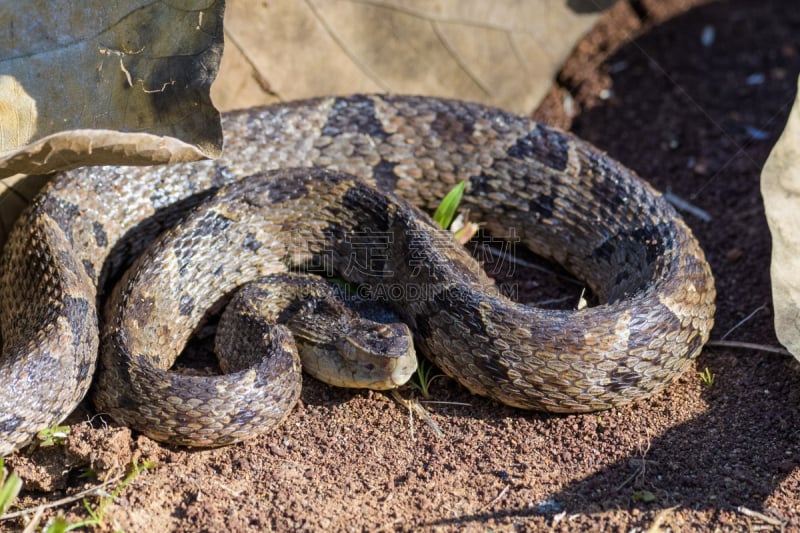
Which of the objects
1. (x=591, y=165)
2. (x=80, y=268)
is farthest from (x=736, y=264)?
(x=80, y=268)

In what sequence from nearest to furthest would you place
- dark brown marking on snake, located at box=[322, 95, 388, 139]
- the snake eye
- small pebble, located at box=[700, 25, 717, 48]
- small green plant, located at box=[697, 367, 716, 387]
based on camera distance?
1. the snake eye
2. small green plant, located at box=[697, 367, 716, 387]
3. dark brown marking on snake, located at box=[322, 95, 388, 139]
4. small pebble, located at box=[700, 25, 717, 48]

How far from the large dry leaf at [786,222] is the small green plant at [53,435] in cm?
420

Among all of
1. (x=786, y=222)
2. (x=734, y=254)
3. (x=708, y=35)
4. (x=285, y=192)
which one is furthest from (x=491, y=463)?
(x=708, y=35)

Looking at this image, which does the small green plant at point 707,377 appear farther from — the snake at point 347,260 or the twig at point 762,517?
the twig at point 762,517

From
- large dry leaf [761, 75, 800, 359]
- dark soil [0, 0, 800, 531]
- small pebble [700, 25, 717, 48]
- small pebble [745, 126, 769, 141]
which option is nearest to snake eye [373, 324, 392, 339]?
dark soil [0, 0, 800, 531]

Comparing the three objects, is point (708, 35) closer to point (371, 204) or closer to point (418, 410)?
point (371, 204)

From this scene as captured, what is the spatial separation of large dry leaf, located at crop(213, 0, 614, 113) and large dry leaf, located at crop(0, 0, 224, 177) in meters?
1.39

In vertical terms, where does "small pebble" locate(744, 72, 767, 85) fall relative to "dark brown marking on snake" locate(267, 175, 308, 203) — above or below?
above

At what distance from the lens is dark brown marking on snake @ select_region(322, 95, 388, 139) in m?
6.72

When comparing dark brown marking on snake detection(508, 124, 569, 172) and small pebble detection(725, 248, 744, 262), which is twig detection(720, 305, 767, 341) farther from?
dark brown marking on snake detection(508, 124, 569, 172)

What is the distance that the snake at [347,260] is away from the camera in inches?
204

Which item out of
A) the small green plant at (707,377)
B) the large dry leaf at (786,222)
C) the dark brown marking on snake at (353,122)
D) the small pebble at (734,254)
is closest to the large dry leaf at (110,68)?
the dark brown marking on snake at (353,122)

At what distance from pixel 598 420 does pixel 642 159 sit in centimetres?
310

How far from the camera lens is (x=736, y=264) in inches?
260
